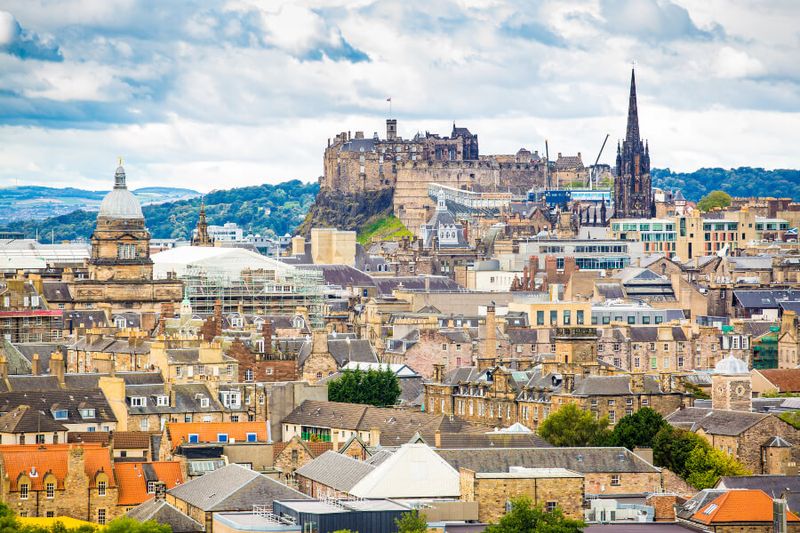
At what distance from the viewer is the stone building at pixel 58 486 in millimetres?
90625

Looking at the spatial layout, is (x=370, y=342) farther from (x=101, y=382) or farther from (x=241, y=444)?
(x=241, y=444)

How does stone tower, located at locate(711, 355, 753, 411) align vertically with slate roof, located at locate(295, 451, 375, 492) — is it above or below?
above

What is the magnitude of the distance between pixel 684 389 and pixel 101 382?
3300cm

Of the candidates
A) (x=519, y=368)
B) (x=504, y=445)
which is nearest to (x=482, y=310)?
(x=519, y=368)

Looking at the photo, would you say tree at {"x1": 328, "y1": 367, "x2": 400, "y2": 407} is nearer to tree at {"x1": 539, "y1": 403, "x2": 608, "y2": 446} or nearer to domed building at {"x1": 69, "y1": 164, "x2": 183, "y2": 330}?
tree at {"x1": 539, "y1": 403, "x2": 608, "y2": 446}

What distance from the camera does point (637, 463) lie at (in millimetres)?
98250

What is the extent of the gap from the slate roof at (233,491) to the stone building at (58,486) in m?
3.23

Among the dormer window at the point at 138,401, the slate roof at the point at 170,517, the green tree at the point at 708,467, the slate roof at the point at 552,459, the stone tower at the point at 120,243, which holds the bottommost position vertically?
the slate roof at the point at 170,517

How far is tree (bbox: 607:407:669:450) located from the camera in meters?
107

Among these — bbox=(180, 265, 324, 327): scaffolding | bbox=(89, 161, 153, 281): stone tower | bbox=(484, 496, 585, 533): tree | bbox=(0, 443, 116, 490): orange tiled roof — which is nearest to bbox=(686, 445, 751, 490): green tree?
bbox=(484, 496, 585, 533): tree

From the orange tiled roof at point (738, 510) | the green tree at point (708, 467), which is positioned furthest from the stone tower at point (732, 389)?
the orange tiled roof at point (738, 510)

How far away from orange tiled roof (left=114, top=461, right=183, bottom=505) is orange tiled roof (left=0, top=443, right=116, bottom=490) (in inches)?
28.2

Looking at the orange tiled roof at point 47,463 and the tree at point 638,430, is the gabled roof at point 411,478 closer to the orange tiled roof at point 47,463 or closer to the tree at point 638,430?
the orange tiled roof at point 47,463

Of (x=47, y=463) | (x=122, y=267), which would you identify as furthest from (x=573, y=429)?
(x=122, y=267)
